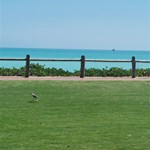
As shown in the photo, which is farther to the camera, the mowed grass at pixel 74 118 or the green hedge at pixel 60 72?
the green hedge at pixel 60 72

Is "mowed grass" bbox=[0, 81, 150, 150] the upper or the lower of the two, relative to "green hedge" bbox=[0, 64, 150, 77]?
lower

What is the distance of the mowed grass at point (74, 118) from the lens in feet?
22.5

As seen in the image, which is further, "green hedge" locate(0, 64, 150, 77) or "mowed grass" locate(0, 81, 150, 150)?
"green hedge" locate(0, 64, 150, 77)

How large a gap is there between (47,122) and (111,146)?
2.05 meters

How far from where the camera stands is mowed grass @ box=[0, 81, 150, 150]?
685cm

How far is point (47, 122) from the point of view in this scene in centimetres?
842

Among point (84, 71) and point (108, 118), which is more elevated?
point (84, 71)

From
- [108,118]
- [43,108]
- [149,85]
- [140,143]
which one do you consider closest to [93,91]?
[149,85]

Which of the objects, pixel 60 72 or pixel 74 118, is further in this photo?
pixel 60 72

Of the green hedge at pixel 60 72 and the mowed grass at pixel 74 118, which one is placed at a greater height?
the green hedge at pixel 60 72

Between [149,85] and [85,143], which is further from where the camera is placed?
[149,85]

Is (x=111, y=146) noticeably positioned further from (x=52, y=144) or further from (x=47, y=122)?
(x=47, y=122)

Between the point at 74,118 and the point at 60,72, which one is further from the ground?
the point at 60,72

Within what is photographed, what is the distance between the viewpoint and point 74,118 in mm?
8867
